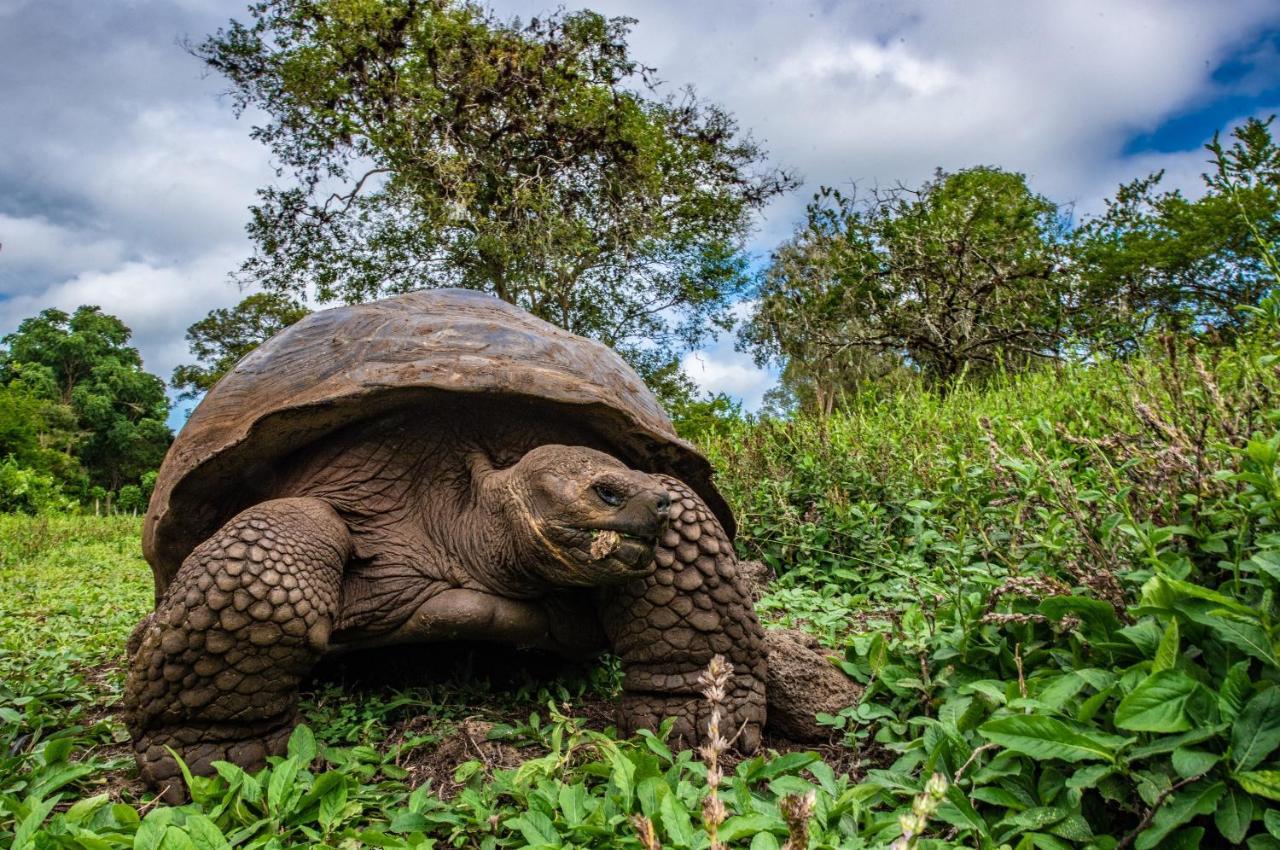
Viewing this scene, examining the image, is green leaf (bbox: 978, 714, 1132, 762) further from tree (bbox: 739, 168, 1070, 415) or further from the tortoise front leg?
tree (bbox: 739, 168, 1070, 415)

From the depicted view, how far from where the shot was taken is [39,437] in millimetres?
27516

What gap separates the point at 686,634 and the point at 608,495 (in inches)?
20.0

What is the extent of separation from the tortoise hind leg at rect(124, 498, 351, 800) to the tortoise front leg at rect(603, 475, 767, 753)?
843 millimetres

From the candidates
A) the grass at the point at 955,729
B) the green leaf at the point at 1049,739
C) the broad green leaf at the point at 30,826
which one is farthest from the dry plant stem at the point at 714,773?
the broad green leaf at the point at 30,826

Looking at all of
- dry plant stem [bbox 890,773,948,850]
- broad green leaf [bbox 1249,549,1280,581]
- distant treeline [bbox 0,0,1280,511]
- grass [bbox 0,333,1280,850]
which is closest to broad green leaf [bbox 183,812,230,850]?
grass [bbox 0,333,1280,850]

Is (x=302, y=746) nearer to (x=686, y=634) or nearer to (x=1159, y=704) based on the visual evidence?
(x=686, y=634)

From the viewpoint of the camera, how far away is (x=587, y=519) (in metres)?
2.06

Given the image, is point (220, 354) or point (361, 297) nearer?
point (361, 297)

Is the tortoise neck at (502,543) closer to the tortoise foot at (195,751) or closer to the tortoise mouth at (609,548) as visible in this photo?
the tortoise mouth at (609,548)

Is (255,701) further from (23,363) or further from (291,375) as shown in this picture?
(23,363)

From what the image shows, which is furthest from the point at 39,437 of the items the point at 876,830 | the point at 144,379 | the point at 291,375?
the point at 876,830

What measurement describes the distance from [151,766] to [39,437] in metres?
31.6

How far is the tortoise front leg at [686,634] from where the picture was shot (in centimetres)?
228

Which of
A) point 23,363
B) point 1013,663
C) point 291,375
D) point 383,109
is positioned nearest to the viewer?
point 1013,663
